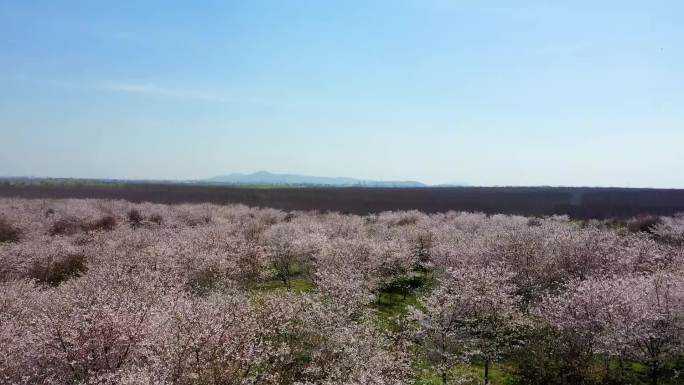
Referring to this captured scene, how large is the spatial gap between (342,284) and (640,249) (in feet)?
79.0

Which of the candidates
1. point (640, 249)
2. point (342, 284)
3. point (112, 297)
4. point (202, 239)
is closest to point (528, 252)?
point (640, 249)

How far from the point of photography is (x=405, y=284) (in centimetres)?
4381

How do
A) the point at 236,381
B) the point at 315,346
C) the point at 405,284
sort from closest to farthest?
the point at 236,381
the point at 315,346
the point at 405,284

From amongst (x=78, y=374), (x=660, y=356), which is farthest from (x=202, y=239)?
(x=660, y=356)

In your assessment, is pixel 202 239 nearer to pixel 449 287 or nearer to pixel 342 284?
pixel 342 284

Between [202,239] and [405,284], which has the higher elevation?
[202,239]

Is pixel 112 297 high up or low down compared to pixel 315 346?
up

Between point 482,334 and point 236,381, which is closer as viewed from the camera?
point 236,381

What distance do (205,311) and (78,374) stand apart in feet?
14.3

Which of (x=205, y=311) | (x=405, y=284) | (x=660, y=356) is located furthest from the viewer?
(x=405, y=284)

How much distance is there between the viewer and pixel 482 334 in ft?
81.7

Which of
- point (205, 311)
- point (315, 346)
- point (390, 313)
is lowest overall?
point (390, 313)

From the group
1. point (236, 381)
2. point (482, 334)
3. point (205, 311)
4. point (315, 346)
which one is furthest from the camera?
point (482, 334)

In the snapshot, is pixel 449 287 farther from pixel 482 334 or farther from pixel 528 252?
pixel 528 252
